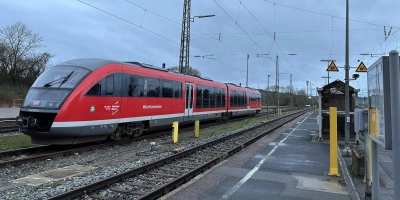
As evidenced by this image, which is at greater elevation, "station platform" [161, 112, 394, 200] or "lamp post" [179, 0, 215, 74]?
"lamp post" [179, 0, 215, 74]

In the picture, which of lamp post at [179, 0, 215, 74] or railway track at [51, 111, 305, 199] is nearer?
railway track at [51, 111, 305, 199]

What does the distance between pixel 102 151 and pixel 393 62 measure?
9957 millimetres

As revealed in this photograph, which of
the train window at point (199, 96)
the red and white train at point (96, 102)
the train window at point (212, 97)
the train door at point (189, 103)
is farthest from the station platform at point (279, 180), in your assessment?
the train window at point (212, 97)

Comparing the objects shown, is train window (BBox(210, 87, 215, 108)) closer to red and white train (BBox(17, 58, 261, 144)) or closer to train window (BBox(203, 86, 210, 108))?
train window (BBox(203, 86, 210, 108))

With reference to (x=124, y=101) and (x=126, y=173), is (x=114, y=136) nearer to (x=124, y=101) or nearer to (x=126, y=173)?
(x=124, y=101)

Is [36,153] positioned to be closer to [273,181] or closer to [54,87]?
[54,87]

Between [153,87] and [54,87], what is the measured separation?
517 centimetres

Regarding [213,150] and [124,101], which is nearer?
[213,150]

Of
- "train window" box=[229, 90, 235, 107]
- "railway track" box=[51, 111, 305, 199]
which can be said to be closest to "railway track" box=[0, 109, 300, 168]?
"railway track" box=[51, 111, 305, 199]

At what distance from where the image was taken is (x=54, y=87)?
10234 millimetres

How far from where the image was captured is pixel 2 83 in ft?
149

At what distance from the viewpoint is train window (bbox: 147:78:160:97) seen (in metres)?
14.3

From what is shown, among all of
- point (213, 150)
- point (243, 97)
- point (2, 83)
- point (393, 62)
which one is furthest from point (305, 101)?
point (393, 62)

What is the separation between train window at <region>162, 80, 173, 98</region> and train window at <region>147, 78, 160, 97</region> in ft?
2.08
